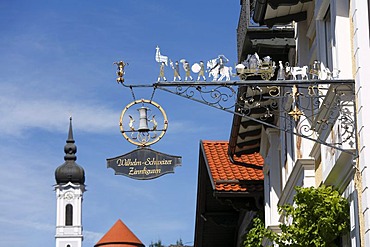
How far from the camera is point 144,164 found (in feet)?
44.0

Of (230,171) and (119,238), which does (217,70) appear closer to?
(230,171)

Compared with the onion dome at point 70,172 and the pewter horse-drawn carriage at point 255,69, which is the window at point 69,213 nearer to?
the onion dome at point 70,172

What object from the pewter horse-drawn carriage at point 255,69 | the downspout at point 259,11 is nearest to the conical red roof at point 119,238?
the downspout at point 259,11

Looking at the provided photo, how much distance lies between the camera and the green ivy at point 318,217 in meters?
11.9

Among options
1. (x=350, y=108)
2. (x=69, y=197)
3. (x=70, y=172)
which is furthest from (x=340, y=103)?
(x=70, y=172)

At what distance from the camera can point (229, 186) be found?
21.0 m

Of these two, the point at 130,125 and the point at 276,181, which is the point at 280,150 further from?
the point at 130,125

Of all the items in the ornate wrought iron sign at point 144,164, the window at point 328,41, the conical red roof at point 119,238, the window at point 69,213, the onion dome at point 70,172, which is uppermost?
the onion dome at point 70,172

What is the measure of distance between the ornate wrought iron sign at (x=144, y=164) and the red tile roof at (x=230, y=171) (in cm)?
710

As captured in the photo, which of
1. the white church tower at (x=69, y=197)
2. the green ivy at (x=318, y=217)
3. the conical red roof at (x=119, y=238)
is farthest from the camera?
the white church tower at (x=69, y=197)

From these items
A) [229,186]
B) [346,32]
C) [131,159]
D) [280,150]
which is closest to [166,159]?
[131,159]

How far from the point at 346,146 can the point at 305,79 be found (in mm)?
1123

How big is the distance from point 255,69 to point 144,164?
1.90 metres

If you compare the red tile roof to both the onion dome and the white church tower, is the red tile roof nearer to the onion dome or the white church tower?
the white church tower
